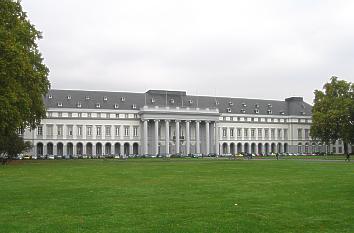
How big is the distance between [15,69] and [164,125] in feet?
295

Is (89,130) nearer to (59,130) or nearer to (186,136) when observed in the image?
(59,130)

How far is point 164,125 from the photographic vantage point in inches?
5285

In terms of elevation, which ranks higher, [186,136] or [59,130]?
[59,130]

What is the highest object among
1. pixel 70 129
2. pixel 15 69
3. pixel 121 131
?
pixel 15 69

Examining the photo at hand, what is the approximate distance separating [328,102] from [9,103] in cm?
6799

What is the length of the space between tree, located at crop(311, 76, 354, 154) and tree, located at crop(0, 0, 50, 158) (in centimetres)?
5820

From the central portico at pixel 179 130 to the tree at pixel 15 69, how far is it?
74283mm

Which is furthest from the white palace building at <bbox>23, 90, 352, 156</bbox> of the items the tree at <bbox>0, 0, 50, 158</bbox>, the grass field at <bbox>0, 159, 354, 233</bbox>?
the grass field at <bbox>0, 159, 354, 233</bbox>

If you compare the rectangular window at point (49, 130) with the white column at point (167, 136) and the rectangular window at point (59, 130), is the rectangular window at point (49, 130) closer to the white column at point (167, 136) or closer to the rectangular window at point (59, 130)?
the rectangular window at point (59, 130)

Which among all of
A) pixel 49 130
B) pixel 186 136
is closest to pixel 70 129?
pixel 49 130

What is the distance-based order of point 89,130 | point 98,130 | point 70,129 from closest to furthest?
point 70,129
point 89,130
point 98,130

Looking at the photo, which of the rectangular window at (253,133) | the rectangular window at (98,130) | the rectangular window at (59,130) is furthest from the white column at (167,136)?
the rectangular window at (253,133)

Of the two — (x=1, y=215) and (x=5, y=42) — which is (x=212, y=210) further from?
(x=5, y=42)

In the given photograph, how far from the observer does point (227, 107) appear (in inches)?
5709
